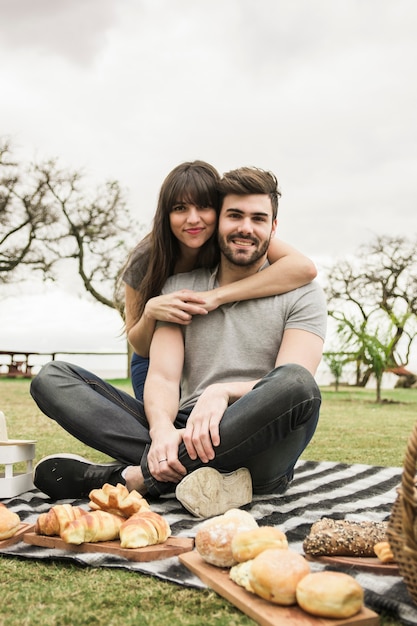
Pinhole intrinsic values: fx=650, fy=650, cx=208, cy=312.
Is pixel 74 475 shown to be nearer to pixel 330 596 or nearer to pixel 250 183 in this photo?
pixel 250 183

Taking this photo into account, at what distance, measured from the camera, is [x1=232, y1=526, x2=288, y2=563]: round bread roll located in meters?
1.57

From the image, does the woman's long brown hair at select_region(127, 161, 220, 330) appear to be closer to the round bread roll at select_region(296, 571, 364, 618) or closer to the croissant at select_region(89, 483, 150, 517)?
the croissant at select_region(89, 483, 150, 517)

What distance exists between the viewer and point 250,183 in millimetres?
2830

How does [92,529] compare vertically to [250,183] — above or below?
below

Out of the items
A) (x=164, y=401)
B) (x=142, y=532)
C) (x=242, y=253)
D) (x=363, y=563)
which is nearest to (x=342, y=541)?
(x=363, y=563)

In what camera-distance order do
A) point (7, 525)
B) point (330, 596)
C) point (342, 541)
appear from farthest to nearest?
point (7, 525), point (342, 541), point (330, 596)

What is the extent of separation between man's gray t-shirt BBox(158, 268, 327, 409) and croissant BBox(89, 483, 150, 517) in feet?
2.35

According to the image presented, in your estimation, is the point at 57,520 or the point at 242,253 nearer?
the point at 57,520

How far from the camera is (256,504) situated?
2568mm

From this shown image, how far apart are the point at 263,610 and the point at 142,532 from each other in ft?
1.85

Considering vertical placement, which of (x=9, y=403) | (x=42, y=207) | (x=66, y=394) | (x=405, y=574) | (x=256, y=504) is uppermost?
(x=42, y=207)

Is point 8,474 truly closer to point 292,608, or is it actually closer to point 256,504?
point 256,504

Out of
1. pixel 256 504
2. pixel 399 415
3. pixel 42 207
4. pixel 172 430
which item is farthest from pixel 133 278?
pixel 42 207

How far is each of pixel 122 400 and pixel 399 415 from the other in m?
6.03
